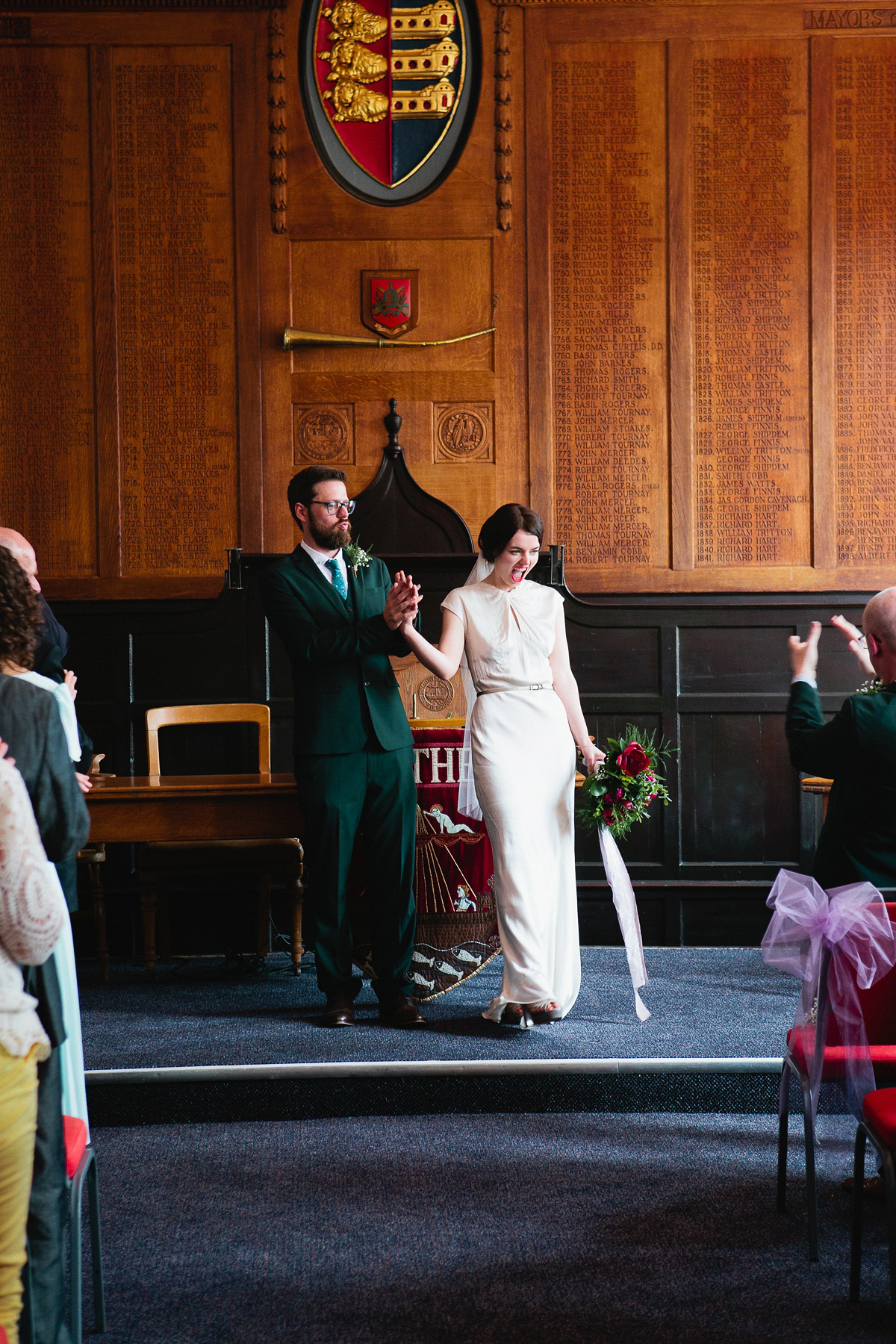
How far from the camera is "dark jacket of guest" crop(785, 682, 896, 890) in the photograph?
8.55 feet

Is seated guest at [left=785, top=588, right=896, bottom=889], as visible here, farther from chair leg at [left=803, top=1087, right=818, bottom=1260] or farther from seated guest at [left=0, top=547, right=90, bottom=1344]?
seated guest at [left=0, top=547, right=90, bottom=1344]

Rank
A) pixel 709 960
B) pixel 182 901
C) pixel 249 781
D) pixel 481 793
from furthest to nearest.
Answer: pixel 182 901 < pixel 709 960 < pixel 249 781 < pixel 481 793

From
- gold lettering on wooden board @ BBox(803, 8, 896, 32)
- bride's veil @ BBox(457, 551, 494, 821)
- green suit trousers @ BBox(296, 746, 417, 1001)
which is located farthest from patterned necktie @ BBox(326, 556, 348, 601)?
gold lettering on wooden board @ BBox(803, 8, 896, 32)

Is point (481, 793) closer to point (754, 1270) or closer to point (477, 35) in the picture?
point (754, 1270)

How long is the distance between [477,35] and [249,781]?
4.19 meters

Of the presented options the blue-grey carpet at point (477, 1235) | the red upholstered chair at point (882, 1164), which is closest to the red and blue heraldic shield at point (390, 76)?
the blue-grey carpet at point (477, 1235)

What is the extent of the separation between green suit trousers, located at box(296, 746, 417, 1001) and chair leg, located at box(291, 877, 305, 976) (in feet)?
3.23

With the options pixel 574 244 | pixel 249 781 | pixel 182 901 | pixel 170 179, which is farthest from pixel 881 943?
pixel 170 179

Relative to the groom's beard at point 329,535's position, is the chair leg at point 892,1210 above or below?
below

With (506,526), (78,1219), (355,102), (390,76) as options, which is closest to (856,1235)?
(78,1219)

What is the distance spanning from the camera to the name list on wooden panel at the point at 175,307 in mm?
5789

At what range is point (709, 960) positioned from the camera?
16.2 ft

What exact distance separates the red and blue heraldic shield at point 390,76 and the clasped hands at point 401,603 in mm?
3297

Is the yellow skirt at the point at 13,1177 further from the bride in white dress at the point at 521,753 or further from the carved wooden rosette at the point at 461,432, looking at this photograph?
the carved wooden rosette at the point at 461,432
